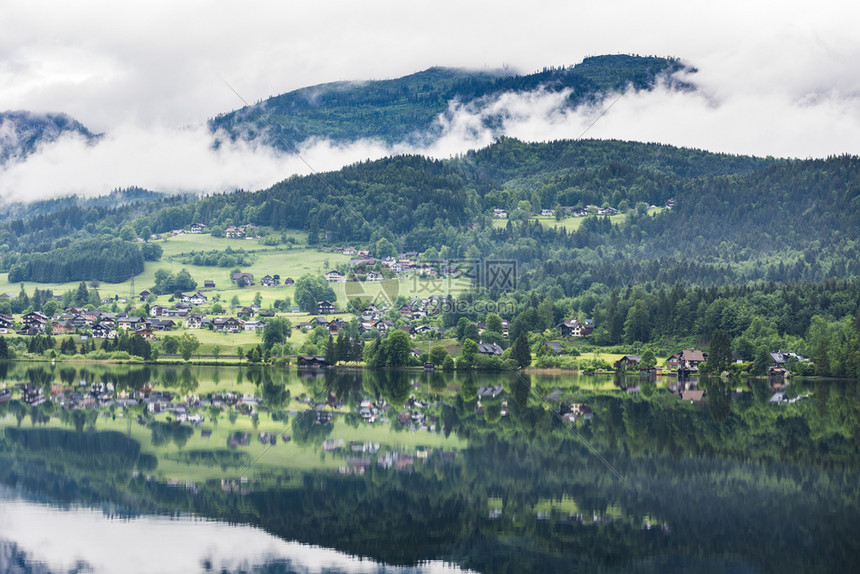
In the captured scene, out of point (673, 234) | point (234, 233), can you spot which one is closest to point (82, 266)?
point (234, 233)

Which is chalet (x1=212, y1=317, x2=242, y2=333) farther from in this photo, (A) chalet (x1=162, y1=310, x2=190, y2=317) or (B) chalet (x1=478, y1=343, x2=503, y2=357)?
(B) chalet (x1=478, y1=343, x2=503, y2=357)

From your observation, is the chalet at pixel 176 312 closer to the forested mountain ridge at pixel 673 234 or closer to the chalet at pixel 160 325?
the chalet at pixel 160 325

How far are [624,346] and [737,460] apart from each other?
199 feet

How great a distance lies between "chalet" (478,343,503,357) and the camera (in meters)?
95.8

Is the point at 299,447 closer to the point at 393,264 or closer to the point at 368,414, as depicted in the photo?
the point at 368,414

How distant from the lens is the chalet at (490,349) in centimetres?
9575

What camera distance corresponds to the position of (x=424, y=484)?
3444cm

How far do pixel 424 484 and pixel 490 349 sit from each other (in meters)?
62.4

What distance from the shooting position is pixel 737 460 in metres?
38.6

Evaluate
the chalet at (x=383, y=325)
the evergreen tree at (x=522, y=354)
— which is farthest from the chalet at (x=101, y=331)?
the evergreen tree at (x=522, y=354)

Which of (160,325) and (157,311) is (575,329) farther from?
(157,311)

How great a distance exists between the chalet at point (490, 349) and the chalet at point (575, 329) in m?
12.8

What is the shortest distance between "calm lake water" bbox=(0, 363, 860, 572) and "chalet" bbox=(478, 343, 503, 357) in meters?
35.8

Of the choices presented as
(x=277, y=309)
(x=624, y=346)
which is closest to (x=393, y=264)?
(x=277, y=309)
